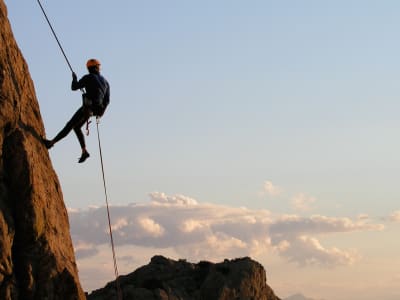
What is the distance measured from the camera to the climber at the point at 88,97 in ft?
79.5

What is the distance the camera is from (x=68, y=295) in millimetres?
21797

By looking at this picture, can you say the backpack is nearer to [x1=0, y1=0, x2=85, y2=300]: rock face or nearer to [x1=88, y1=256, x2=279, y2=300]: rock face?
[x1=0, y1=0, x2=85, y2=300]: rock face

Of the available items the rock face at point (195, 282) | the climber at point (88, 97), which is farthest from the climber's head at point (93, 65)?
the rock face at point (195, 282)

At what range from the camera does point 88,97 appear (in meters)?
24.6

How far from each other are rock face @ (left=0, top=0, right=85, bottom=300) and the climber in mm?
1428

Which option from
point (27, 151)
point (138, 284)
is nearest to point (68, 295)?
point (27, 151)

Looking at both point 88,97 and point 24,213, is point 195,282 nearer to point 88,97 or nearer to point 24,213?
point 88,97

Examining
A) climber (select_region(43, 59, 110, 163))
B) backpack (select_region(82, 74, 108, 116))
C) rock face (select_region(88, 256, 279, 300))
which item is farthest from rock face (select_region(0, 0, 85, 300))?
rock face (select_region(88, 256, 279, 300))

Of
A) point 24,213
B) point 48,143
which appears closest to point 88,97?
point 48,143

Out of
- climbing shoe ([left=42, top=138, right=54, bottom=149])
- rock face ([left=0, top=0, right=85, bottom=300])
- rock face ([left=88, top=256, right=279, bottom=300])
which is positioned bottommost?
rock face ([left=0, top=0, right=85, bottom=300])

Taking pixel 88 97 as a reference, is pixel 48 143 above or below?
below

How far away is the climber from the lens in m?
24.2

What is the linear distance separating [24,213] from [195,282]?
43.1 meters

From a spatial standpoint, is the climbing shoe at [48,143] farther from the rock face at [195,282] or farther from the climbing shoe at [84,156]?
the rock face at [195,282]
